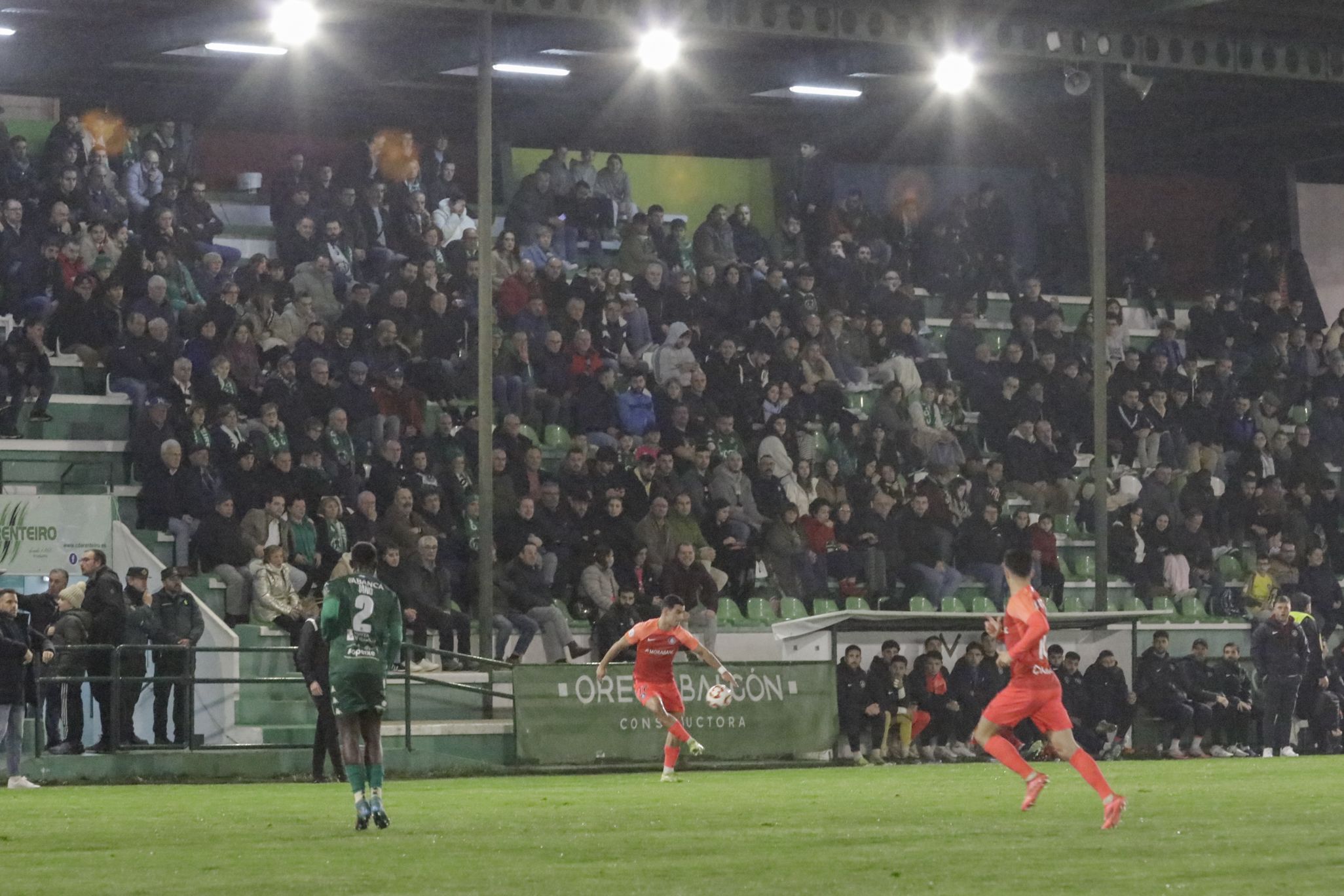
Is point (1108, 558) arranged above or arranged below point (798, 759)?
above

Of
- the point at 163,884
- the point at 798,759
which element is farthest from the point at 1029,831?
the point at 798,759

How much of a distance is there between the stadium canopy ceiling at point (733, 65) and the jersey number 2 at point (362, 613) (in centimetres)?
1216

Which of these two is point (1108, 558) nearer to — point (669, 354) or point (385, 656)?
point (669, 354)

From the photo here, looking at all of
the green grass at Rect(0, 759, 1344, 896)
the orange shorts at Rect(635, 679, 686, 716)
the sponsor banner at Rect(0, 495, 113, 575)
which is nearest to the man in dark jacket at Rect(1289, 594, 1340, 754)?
the green grass at Rect(0, 759, 1344, 896)

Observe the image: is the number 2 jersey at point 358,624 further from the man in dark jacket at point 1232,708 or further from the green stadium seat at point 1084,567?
the green stadium seat at point 1084,567

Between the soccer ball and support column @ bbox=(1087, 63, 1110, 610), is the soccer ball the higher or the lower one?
the lower one

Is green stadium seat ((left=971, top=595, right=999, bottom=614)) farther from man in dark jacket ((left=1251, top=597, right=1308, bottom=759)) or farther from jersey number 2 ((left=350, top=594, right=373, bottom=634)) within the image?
jersey number 2 ((left=350, top=594, right=373, bottom=634))

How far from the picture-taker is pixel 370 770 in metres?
13.7

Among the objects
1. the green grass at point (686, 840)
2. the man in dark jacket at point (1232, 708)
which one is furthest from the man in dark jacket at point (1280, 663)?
the green grass at point (686, 840)

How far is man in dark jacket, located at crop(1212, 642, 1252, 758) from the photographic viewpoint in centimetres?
2780

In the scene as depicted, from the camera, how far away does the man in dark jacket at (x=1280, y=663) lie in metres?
26.6

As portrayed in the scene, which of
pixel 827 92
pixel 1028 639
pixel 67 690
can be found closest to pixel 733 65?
pixel 827 92

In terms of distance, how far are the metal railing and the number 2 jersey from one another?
756 cm

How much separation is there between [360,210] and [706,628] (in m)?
6.95
